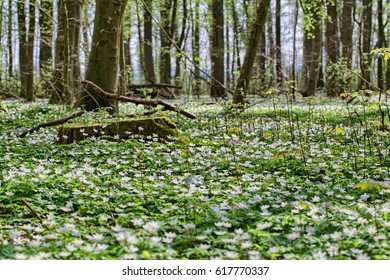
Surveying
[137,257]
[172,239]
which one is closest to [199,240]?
[172,239]

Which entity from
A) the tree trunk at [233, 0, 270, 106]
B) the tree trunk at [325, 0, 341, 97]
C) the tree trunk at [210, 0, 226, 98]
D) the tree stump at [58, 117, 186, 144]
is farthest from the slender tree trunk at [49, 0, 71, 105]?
the tree trunk at [325, 0, 341, 97]

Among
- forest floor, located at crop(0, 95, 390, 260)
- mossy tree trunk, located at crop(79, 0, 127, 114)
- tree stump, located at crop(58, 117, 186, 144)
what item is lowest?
forest floor, located at crop(0, 95, 390, 260)

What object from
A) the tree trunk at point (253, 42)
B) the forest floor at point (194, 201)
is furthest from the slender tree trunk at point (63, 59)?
the forest floor at point (194, 201)

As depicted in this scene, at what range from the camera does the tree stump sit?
8.30 m

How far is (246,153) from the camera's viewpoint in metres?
7.29

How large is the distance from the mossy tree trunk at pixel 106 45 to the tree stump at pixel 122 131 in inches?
90.2

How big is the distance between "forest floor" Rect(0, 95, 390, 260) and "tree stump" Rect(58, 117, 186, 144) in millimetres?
276

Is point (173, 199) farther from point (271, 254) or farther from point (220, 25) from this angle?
point (220, 25)

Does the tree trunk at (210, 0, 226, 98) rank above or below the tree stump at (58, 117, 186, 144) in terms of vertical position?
above

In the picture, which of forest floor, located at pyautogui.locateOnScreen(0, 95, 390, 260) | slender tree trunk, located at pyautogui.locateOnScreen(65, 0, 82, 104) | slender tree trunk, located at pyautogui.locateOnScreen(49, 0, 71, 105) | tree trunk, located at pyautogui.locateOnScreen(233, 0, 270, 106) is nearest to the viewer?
forest floor, located at pyautogui.locateOnScreen(0, 95, 390, 260)

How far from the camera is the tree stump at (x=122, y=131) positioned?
8305 millimetres

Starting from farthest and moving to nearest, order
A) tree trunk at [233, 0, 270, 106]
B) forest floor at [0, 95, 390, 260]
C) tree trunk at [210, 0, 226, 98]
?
tree trunk at [210, 0, 226, 98]
tree trunk at [233, 0, 270, 106]
forest floor at [0, 95, 390, 260]

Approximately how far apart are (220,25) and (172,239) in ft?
67.0

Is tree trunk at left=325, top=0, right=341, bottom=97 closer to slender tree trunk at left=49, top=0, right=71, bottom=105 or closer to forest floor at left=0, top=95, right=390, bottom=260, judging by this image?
slender tree trunk at left=49, top=0, right=71, bottom=105
